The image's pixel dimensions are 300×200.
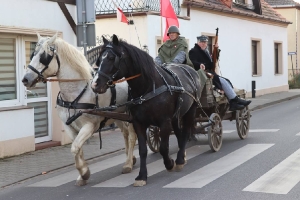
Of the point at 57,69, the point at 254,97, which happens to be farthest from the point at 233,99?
the point at 254,97

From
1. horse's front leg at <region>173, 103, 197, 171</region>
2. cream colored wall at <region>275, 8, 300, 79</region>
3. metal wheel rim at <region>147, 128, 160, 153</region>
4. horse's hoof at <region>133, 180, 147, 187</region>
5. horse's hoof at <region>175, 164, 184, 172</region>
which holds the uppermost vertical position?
cream colored wall at <region>275, 8, 300, 79</region>

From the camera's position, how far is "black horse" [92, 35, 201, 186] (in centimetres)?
745

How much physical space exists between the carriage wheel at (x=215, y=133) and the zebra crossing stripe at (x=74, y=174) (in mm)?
1665

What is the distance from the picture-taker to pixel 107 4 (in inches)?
704

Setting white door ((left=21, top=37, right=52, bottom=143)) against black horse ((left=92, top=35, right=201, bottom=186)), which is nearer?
black horse ((left=92, top=35, right=201, bottom=186))

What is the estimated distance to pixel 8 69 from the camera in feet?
37.3

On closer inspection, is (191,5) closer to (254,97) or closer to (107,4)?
(107,4)

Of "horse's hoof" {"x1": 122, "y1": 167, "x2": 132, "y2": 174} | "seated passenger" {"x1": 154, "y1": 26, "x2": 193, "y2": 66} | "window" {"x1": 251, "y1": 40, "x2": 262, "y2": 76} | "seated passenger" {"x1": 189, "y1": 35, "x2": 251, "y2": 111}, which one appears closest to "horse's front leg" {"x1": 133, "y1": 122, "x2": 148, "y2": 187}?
"horse's hoof" {"x1": 122, "y1": 167, "x2": 132, "y2": 174}

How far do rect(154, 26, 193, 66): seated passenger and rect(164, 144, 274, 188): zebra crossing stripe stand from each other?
1880 mm

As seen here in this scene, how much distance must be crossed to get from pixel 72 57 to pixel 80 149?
1325mm

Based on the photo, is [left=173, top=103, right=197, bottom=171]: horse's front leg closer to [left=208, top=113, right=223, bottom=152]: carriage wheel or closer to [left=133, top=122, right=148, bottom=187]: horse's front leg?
[left=208, top=113, right=223, bottom=152]: carriage wheel

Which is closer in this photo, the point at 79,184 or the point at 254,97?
the point at 79,184

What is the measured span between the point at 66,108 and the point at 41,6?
177 inches

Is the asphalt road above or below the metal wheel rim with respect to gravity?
below
